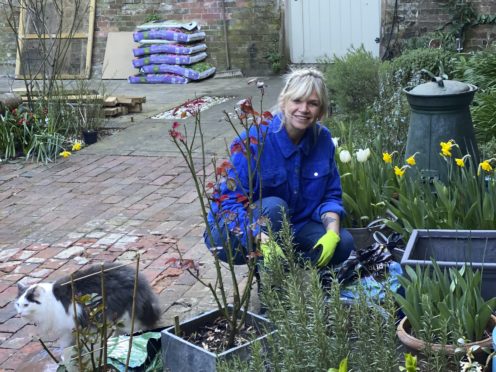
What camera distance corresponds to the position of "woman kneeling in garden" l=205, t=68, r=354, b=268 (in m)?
4.36

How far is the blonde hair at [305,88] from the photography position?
4.40m

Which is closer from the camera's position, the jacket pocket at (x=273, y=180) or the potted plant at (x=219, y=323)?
the potted plant at (x=219, y=323)

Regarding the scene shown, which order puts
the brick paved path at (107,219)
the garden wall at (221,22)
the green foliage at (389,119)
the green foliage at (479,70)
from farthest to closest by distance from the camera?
the garden wall at (221,22)
the green foliage at (479,70)
the green foliage at (389,119)
the brick paved path at (107,219)

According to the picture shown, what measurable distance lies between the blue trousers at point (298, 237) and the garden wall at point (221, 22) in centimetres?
917

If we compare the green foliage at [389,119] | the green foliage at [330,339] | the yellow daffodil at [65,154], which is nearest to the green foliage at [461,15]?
the green foliage at [389,119]

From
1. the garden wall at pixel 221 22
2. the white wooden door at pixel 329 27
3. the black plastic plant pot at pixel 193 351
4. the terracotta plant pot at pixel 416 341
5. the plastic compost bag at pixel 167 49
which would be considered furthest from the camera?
the garden wall at pixel 221 22

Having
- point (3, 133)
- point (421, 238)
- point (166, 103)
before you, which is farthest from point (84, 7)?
point (421, 238)

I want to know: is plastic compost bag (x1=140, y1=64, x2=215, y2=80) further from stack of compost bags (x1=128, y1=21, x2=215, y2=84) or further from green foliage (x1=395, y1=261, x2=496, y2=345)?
green foliage (x1=395, y1=261, x2=496, y2=345)

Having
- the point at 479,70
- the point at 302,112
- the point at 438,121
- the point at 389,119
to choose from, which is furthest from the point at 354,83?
the point at 302,112

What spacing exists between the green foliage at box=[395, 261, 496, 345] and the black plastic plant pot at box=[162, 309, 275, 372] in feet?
1.98

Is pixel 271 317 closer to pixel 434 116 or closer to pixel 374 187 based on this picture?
pixel 374 187

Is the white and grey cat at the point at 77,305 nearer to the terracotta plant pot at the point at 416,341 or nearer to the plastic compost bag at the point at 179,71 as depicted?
the terracotta plant pot at the point at 416,341

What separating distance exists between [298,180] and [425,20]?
27.9 feet

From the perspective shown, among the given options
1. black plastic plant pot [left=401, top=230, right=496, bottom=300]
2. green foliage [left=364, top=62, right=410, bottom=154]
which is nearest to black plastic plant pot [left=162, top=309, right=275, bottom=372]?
black plastic plant pot [left=401, top=230, right=496, bottom=300]
